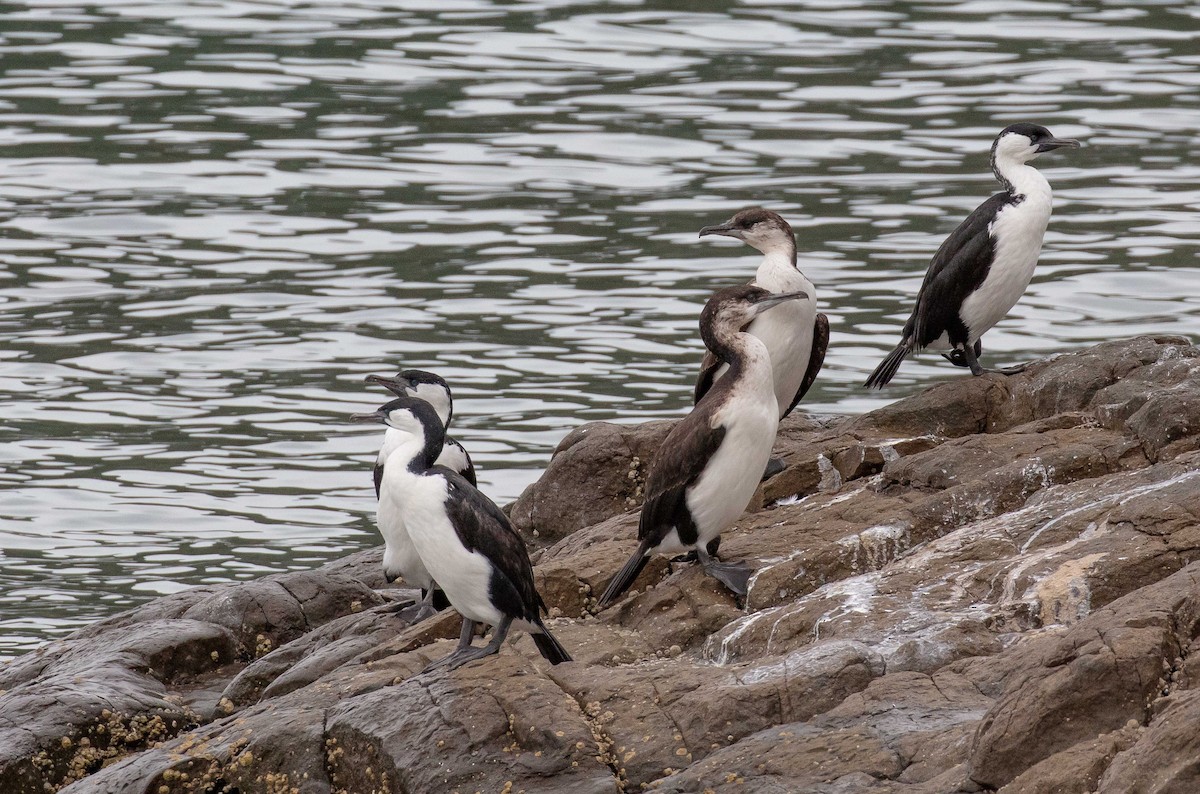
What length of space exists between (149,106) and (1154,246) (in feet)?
36.6

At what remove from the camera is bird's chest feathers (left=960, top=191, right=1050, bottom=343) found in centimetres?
955

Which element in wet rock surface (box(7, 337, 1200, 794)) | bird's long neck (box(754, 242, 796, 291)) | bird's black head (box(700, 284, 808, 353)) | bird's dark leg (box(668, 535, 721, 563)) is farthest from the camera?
bird's long neck (box(754, 242, 796, 291))

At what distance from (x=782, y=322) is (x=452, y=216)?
919 centimetres

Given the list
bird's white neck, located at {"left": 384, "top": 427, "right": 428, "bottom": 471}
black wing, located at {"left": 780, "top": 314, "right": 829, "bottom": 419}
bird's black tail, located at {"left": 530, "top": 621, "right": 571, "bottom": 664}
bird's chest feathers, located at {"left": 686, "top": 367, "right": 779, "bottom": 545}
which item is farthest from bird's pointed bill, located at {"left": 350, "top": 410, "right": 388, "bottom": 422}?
black wing, located at {"left": 780, "top": 314, "right": 829, "bottom": 419}

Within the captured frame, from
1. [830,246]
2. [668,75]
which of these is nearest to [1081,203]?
[830,246]

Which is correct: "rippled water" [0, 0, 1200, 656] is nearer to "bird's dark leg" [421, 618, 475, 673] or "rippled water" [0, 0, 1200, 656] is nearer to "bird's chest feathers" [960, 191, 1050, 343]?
"bird's chest feathers" [960, 191, 1050, 343]

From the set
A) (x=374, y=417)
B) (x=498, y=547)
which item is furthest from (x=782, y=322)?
(x=498, y=547)

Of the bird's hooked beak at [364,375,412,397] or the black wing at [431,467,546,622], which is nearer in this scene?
the black wing at [431,467,546,622]

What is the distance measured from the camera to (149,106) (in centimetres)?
2109

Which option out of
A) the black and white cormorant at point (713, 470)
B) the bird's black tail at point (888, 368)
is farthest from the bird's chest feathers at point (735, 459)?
the bird's black tail at point (888, 368)

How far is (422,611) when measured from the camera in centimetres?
870

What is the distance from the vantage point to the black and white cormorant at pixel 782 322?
9078 mm

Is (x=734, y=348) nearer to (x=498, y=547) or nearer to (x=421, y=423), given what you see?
(x=421, y=423)

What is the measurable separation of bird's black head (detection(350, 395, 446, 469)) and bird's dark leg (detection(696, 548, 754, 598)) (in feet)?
4.00
